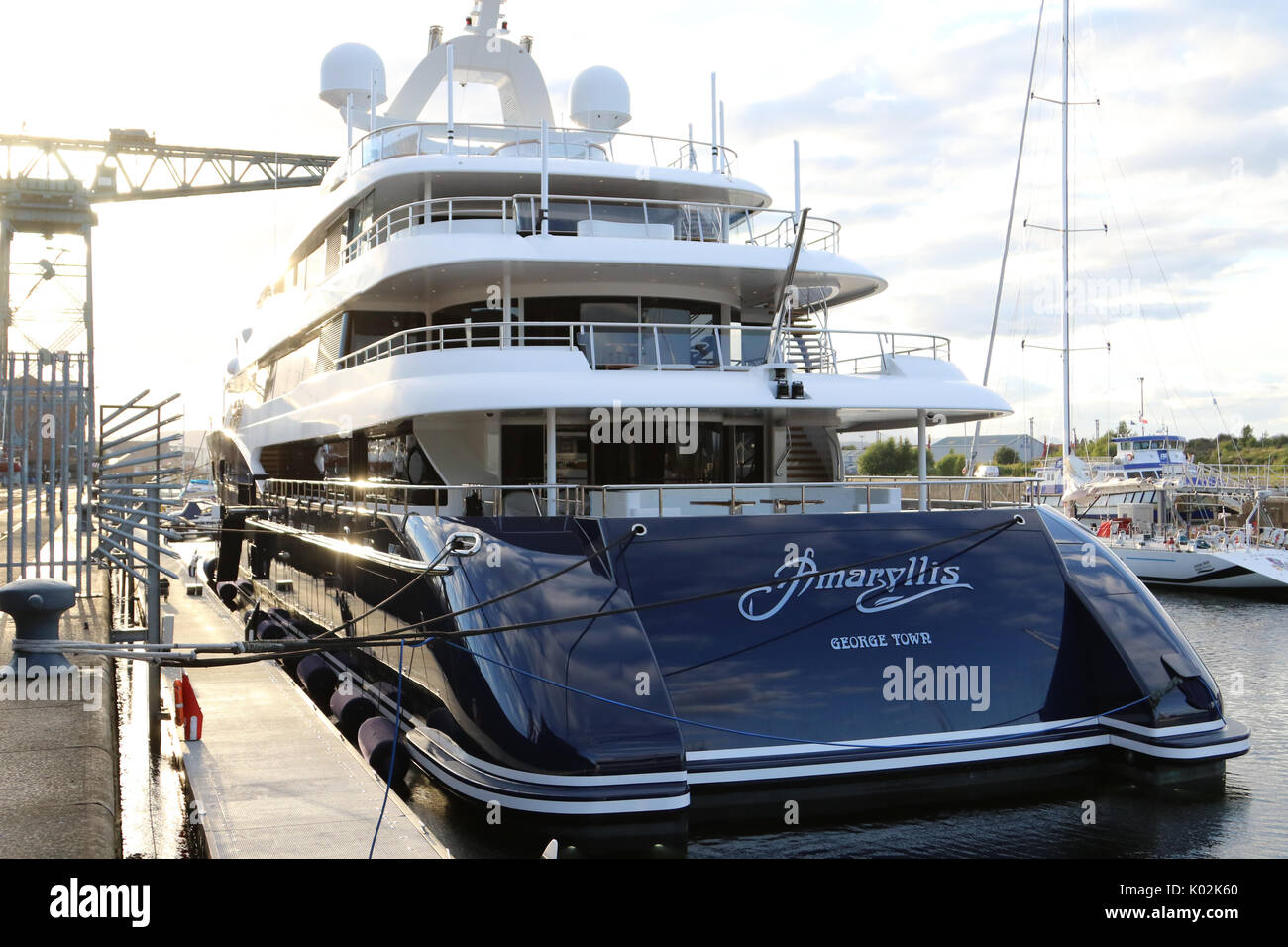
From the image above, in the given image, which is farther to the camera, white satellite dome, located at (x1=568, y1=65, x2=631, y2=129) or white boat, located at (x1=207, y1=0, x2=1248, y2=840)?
white satellite dome, located at (x1=568, y1=65, x2=631, y2=129)

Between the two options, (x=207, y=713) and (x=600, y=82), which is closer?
(x=207, y=713)

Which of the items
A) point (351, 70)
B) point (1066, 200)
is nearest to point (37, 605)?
point (351, 70)

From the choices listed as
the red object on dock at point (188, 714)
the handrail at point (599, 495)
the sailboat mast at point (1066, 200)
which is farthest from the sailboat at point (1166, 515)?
the red object on dock at point (188, 714)

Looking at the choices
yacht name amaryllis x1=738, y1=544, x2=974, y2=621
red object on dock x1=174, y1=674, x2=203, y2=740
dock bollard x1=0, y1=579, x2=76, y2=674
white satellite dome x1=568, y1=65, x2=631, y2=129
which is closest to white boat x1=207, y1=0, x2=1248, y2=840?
yacht name amaryllis x1=738, y1=544, x2=974, y2=621

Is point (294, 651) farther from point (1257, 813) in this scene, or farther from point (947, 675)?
point (1257, 813)

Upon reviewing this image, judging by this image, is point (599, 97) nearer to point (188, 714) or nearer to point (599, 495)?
point (599, 495)

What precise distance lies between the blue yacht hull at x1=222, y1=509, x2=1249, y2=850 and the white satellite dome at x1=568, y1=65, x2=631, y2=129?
13.4 metres

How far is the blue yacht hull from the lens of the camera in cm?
895

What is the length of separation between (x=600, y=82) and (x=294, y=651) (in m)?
17.0

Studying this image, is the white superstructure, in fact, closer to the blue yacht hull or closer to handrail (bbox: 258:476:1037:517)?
handrail (bbox: 258:476:1037:517)

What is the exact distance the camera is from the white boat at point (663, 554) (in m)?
9.30

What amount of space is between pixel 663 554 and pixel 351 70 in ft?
54.0

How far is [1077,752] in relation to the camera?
34.4ft
